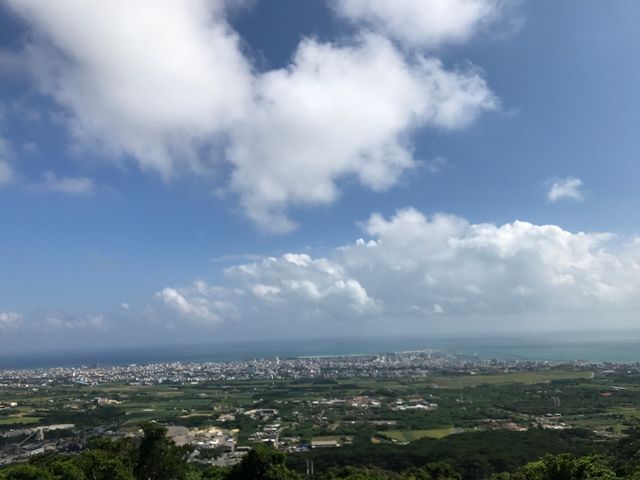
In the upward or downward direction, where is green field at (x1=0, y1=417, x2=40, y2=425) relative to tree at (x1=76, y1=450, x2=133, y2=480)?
downward

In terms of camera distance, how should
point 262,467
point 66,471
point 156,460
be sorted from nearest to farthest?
point 66,471 < point 262,467 < point 156,460

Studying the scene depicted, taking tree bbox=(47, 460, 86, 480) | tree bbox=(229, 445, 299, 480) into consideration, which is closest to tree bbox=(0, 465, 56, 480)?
tree bbox=(47, 460, 86, 480)

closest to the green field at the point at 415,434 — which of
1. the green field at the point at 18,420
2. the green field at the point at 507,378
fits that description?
the green field at the point at 507,378

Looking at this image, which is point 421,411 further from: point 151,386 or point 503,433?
point 151,386

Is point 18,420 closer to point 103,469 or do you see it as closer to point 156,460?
point 156,460

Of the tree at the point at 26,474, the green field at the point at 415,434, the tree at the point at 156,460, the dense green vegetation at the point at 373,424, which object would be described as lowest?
the green field at the point at 415,434

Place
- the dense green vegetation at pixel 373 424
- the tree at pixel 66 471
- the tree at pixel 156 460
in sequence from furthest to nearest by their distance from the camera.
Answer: the tree at pixel 156 460, the dense green vegetation at pixel 373 424, the tree at pixel 66 471

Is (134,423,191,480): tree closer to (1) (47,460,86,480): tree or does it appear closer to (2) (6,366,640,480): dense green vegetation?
(2) (6,366,640,480): dense green vegetation

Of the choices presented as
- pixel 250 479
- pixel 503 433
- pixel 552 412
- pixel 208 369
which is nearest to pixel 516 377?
pixel 552 412

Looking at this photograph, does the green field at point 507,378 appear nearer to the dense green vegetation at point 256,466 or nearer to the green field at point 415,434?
the green field at point 415,434

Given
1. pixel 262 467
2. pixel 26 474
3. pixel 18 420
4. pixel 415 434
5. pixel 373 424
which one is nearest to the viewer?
pixel 26 474

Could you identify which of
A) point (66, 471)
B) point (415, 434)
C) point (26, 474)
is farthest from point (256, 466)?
point (415, 434)
